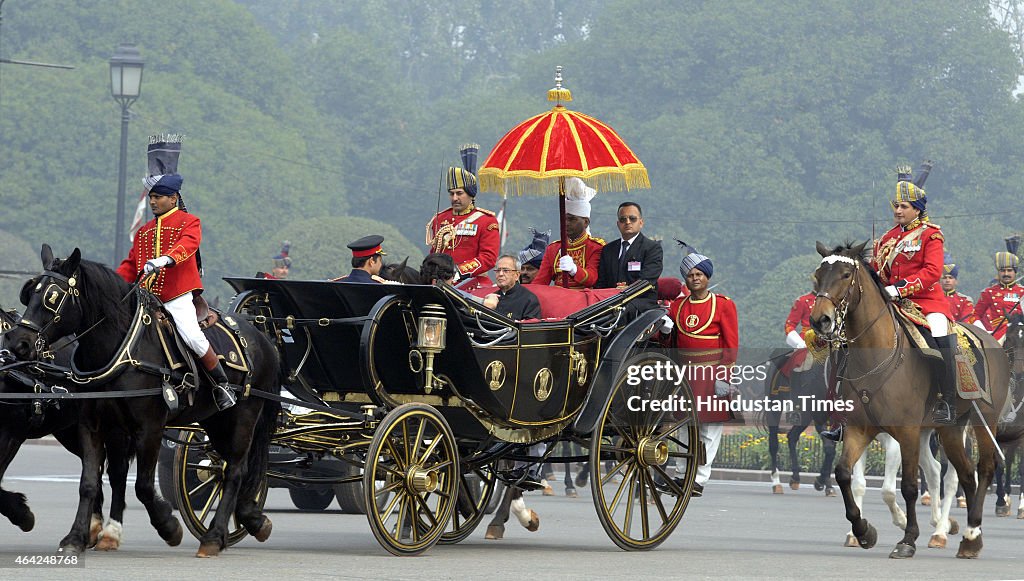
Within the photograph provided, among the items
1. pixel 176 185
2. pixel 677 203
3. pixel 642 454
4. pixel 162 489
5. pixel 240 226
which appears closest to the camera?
pixel 176 185

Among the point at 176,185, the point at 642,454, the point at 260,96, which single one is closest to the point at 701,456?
the point at 642,454

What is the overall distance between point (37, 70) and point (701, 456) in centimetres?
5421

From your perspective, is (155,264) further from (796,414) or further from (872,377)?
(796,414)

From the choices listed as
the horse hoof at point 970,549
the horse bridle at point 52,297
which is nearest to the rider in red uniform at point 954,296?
the horse hoof at point 970,549

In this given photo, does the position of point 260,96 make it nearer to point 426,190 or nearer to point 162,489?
point 426,190

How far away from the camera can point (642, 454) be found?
13.4 m

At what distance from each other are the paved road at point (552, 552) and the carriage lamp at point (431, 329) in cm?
134

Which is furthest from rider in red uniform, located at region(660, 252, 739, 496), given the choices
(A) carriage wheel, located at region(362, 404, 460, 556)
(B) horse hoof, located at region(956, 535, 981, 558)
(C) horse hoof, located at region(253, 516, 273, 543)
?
(C) horse hoof, located at region(253, 516, 273, 543)

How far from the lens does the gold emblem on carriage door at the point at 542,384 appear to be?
13.0m

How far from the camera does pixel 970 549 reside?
1355 cm

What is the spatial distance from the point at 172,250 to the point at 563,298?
10.3 ft

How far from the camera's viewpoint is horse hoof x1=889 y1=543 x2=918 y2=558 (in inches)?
521

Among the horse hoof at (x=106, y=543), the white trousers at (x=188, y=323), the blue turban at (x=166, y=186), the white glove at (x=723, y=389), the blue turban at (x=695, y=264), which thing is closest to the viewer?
the white trousers at (x=188, y=323)

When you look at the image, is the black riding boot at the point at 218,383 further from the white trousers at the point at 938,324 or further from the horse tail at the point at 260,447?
the white trousers at the point at 938,324
